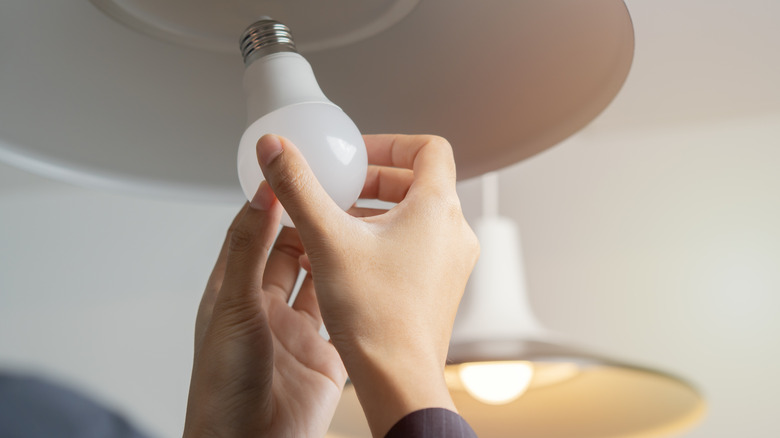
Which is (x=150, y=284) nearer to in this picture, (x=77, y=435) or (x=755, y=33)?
(x=77, y=435)

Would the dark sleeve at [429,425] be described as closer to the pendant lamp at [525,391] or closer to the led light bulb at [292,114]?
the led light bulb at [292,114]

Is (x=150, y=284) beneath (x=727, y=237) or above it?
beneath

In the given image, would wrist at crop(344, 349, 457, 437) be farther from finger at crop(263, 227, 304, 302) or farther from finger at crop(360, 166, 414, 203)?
finger at crop(263, 227, 304, 302)

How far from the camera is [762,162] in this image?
1.52 meters

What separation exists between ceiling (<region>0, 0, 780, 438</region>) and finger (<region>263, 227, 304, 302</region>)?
686mm

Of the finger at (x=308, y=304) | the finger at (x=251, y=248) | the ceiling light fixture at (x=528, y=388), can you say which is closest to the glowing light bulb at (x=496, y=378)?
the ceiling light fixture at (x=528, y=388)

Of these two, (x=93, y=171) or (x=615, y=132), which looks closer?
(x=93, y=171)

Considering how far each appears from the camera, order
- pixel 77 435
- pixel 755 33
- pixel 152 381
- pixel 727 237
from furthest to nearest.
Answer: pixel 727 237
pixel 152 381
pixel 755 33
pixel 77 435

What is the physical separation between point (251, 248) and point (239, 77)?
114 mm

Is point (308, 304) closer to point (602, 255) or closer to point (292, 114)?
point (292, 114)

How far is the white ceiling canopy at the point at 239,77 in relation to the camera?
34 centimetres

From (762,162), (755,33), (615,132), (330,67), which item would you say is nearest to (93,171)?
(330,67)

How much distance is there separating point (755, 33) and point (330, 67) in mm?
833

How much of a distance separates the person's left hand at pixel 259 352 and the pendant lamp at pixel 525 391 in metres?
0.14
